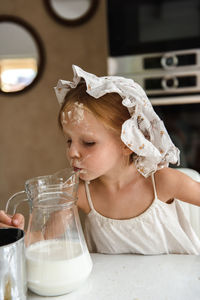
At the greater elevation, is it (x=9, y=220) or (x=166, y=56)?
(x=166, y=56)

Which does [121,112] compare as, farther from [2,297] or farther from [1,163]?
[1,163]

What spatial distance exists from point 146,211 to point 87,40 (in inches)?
63.8

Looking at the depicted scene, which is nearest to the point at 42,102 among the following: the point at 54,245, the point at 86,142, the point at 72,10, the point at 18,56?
the point at 18,56

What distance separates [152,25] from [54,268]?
4.56 feet

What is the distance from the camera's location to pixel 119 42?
167cm

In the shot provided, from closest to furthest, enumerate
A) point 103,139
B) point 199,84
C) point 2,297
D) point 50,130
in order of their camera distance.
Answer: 1. point 2,297
2. point 103,139
3. point 199,84
4. point 50,130

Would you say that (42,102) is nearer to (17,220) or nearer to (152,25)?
(152,25)

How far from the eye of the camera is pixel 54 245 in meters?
0.57

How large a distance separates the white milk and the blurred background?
1187 millimetres

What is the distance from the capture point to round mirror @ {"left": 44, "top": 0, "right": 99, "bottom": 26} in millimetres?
2176

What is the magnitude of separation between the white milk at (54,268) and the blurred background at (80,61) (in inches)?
46.7

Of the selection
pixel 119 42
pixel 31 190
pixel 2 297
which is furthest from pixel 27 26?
pixel 2 297

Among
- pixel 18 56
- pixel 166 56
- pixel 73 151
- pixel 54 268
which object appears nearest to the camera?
pixel 54 268

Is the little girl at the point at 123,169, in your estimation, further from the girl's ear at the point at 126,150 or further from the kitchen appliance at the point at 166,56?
the kitchen appliance at the point at 166,56
